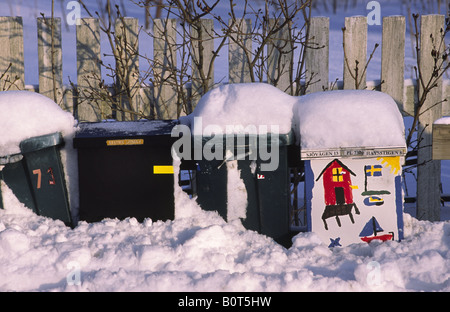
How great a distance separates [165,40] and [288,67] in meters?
1.29

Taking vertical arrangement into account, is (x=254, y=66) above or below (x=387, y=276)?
above

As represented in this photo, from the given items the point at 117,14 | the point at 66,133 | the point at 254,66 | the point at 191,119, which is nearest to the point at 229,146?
the point at 191,119

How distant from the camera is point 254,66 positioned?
544 cm

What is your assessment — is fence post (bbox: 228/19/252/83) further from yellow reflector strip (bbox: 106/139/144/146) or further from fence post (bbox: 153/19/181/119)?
yellow reflector strip (bbox: 106/139/144/146)

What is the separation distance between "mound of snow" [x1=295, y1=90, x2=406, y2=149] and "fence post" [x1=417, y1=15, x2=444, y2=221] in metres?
1.87

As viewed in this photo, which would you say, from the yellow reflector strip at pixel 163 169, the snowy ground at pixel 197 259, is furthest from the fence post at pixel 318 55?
the yellow reflector strip at pixel 163 169

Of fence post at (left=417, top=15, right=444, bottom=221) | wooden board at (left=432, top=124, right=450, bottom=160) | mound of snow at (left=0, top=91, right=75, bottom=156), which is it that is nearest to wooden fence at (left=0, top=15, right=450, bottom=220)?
fence post at (left=417, top=15, right=444, bottom=221)

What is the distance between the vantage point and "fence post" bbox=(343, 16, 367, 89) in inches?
210

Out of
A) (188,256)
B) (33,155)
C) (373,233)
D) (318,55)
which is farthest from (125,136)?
(318,55)

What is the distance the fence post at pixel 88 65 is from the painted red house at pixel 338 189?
2.89m

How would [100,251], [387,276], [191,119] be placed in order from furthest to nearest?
[191,119], [100,251], [387,276]

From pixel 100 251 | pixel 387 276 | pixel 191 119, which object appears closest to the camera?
pixel 387 276

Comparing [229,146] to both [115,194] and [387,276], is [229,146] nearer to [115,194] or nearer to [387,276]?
[115,194]

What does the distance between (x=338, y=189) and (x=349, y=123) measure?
1.46 ft
